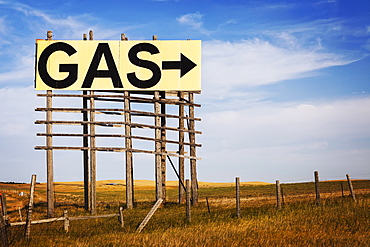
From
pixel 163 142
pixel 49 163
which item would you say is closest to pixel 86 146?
pixel 49 163

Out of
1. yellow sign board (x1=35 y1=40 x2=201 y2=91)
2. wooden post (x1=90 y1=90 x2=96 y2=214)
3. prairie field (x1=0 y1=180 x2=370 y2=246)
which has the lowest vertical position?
prairie field (x1=0 y1=180 x2=370 y2=246)

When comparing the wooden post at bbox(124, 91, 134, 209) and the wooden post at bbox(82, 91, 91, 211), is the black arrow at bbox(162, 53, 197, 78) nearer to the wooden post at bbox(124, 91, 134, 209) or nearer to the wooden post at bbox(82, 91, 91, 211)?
the wooden post at bbox(124, 91, 134, 209)

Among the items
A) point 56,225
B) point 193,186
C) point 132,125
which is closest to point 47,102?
point 132,125

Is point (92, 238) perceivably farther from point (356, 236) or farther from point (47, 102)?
point (47, 102)

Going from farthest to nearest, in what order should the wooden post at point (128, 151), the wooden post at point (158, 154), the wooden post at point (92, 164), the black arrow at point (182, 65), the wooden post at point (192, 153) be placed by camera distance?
the wooden post at point (192, 153)
the black arrow at point (182, 65)
the wooden post at point (158, 154)
the wooden post at point (128, 151)
the wooden post at point (92, 164)

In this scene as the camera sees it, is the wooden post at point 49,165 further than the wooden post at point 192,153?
No

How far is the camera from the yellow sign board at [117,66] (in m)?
26.6

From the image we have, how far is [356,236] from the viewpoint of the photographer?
15.1m

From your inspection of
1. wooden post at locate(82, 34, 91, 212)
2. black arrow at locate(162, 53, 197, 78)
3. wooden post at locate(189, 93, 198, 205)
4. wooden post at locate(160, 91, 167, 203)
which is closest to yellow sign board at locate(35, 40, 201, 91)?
black arrow at locate(162, 53, 197, 78)

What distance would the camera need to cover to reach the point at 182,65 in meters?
27.6

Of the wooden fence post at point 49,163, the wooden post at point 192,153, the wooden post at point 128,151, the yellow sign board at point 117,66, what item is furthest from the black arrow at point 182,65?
the wooden fence post at point 49,163

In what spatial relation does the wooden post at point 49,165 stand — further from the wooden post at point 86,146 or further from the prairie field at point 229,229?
the wooden post at point 86,146

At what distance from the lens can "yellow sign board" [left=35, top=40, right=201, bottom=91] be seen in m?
26.6

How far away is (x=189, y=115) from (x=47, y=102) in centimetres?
848
